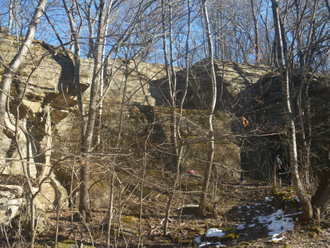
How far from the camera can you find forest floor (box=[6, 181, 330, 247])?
16.2ft

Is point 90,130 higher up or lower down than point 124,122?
lower down

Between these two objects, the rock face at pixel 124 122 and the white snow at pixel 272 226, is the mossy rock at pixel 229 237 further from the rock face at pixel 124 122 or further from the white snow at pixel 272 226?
the rock face at pixel 124 122

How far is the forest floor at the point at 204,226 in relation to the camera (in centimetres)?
495

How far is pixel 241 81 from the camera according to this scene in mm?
13359

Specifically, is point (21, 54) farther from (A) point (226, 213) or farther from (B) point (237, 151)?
(B) point (237, 151)

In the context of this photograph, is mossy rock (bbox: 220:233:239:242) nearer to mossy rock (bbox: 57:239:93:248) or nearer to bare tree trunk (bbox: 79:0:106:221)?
mossy rock (bbox: 57:239:93:248)

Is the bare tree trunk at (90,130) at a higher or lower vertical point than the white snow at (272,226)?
higher

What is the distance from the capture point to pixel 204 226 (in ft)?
20.3

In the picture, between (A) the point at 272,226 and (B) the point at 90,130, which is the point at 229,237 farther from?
(B) the point at 90,130

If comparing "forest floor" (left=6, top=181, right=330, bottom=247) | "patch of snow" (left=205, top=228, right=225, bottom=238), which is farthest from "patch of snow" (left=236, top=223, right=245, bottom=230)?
"patch of snow" (left=205, top=228, right=225, bottom=238)

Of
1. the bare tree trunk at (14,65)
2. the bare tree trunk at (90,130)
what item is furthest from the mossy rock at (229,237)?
the bare tree trunk at (14,65)

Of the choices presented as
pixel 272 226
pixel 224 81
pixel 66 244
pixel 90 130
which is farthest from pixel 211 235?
pixel 224 81

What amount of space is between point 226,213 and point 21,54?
619cm

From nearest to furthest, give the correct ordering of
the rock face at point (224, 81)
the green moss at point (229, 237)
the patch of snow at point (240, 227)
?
the green moss at point (229, 237), the patch of snow at point (240, 227), the rock face at point (224, 81)
